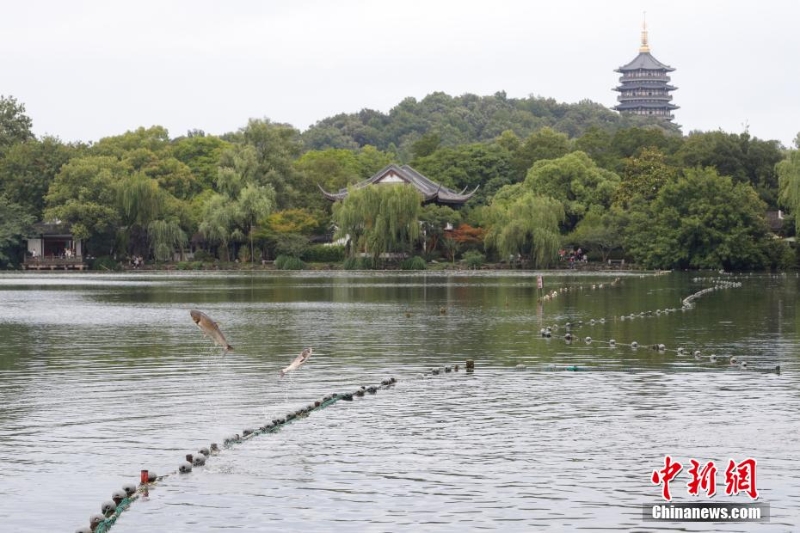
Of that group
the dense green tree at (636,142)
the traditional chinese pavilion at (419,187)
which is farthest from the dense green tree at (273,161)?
the dense green tree at (636,142)

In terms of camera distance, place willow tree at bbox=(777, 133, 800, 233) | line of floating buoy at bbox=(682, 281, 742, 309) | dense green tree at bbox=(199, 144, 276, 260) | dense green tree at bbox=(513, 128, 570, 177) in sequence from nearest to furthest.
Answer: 1. line of floating buoy at bbox=(682, 281, 742, 309)
2. willow tree at bbox=(777, 133, 800, 233)
3. dense green tree at bbox=(199, 144, 276, 260)
4. dense green tree at bbox=(513, 128, 570, 177)

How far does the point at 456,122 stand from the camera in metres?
163

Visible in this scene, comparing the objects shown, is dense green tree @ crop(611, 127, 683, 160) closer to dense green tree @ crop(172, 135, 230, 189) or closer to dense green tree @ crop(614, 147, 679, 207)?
dense green tree @ crop(614, 147, 679, 207)

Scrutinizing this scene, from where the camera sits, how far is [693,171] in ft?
250

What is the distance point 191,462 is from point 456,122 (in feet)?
497

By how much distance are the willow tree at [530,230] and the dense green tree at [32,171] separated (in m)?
34.2

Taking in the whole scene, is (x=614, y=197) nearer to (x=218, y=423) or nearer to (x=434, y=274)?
(x=434, y=274)

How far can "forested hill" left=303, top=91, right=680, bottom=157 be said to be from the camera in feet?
511

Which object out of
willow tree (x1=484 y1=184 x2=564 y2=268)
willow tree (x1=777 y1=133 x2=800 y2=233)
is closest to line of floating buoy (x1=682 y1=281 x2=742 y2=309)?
willow tree (x1=777 y1=133 x2=800 y2=233)

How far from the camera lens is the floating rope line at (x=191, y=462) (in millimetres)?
10961

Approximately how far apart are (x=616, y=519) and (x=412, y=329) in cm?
2040

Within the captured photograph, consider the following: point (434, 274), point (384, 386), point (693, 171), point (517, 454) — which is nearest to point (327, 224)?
point (434, 274)

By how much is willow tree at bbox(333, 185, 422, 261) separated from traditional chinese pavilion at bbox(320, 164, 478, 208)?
707 cm

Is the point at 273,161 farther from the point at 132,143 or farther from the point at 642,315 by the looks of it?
the point at 642,315
